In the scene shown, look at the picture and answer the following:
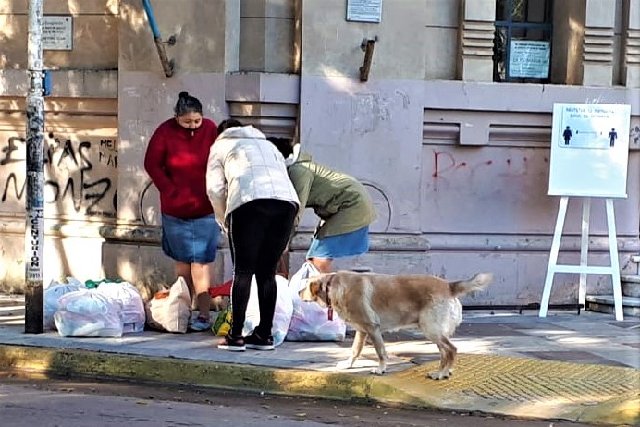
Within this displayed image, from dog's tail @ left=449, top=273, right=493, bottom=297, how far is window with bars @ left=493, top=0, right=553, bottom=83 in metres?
4.33

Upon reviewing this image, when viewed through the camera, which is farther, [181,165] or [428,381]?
[181,165]

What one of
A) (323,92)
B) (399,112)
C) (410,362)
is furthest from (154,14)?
(410,362)

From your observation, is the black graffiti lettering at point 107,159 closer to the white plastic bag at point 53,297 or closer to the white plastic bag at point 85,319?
the white plastic bag at point 53,297

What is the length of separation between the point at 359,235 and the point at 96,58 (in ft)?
12.8

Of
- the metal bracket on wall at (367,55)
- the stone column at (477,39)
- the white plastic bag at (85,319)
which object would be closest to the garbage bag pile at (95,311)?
the white plastic bag at (85,319)

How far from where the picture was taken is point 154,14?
10.7 metres

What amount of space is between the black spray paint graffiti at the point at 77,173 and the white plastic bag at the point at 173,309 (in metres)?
2.33

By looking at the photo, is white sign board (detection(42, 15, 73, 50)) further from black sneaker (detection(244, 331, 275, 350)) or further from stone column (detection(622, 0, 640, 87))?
stone column (detection(622, 0, 640, 87))

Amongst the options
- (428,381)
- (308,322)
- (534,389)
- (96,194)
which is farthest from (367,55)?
(534,389)

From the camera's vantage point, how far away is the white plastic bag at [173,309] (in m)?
9.13

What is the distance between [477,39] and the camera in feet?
36.1

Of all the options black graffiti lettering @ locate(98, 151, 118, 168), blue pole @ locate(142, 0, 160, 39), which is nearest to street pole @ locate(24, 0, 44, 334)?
Result: blue pole @ locate(142, 0, 160, 39)

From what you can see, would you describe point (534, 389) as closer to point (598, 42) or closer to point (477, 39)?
point (477, 39)

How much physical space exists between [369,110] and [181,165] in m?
2.30
